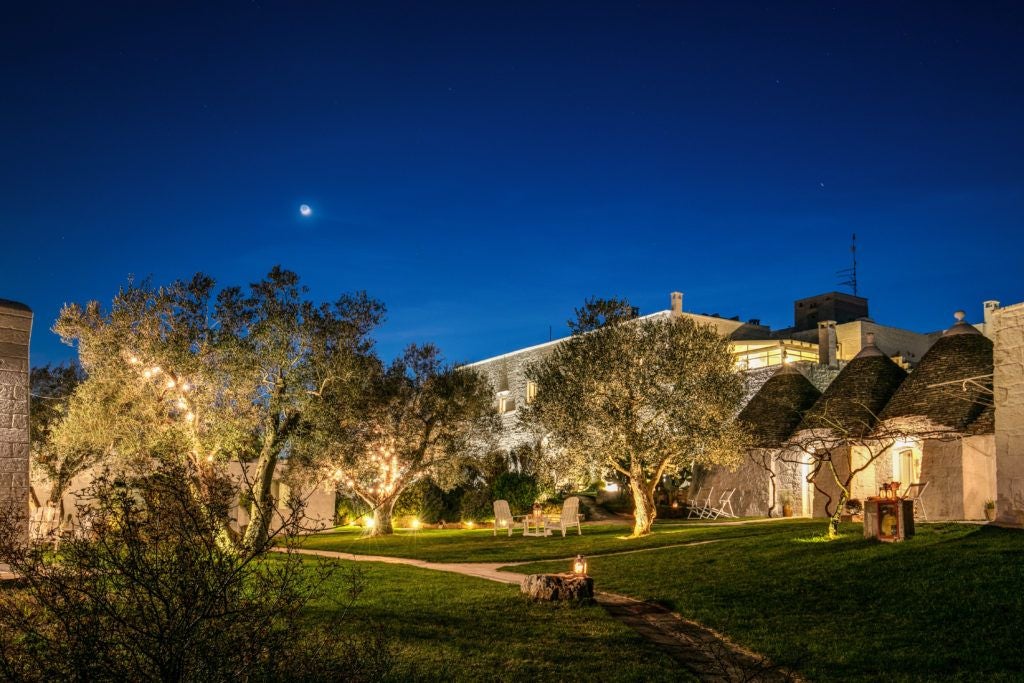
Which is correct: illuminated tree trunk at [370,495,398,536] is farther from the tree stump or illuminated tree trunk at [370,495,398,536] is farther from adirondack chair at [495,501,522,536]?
the tree stump

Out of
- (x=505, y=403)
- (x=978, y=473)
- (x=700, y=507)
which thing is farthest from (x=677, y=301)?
(x=978, y=473)

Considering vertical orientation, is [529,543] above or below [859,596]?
below

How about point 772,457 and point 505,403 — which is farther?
point 505,403

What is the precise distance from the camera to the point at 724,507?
27844mm

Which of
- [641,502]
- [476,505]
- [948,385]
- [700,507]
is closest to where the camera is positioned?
[641,502]

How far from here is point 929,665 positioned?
25.2 feet

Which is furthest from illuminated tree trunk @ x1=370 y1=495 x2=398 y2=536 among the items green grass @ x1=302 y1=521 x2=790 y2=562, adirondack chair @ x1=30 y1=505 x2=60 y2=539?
adirondack chair @ x1=30 y1=505 x2=60 y2=539

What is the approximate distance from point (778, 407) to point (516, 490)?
31.5ft

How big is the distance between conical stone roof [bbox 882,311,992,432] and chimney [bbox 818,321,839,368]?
6.12 meters

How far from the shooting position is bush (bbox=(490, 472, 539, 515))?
100 ft

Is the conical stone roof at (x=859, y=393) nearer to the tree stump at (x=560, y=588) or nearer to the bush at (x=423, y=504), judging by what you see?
the bush at (x=423, y=504)

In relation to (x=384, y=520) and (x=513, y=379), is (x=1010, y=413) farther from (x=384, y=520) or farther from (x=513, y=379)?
(x=513, y=379)

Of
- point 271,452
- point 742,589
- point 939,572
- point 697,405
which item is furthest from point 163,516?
point 697,405

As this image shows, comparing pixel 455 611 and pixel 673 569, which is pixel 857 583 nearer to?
pixel 673 569
